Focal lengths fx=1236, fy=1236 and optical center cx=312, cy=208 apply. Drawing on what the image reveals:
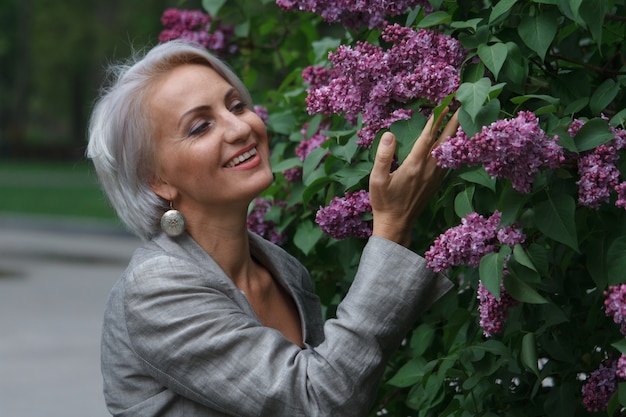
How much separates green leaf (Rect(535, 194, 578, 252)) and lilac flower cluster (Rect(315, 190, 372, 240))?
44cm

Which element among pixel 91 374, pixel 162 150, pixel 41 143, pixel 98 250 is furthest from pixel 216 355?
pixel 41 143

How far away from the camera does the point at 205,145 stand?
2.34 m

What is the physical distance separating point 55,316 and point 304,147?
9.39m

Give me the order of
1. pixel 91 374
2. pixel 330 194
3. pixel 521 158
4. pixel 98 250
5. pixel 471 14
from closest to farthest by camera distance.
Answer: pixel 521 158
pixel 471 14
pixel 330 194
pixel 91 374
pixel 98 250

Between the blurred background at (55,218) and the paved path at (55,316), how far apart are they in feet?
0.04

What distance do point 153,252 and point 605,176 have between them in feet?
2.93

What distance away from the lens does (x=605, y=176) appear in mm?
1917

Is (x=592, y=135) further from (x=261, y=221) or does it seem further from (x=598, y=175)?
(x=261, y=221)

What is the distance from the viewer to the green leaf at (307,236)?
291 cm

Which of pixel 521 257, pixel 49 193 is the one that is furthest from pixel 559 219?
pixel 49 193

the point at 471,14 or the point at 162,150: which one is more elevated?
the point at 471,14

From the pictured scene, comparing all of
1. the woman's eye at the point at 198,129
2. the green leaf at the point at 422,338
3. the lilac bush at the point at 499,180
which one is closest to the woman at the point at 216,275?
the woman's eye at the point at 198,129

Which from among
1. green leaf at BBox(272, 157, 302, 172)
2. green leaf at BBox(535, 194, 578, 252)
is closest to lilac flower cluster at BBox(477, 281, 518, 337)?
green leaf at BBox(535, 194, 578, 252)

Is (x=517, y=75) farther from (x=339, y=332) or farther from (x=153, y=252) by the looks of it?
(x=153, y=252)
